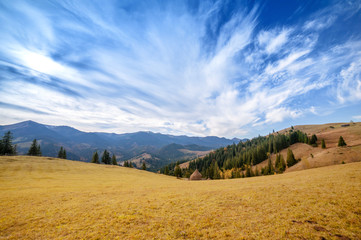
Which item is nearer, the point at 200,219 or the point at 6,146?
the point at 200,219

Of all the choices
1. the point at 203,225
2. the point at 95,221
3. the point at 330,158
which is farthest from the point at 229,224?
the point at 330,158

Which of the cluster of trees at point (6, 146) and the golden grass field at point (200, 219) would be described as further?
the cluster of trees at point (6, 146)

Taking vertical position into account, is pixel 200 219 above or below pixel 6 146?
below

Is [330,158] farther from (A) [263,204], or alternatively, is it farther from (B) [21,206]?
(B) [21,206]

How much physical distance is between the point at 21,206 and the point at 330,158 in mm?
91423

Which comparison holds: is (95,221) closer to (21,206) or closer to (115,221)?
(115,221)

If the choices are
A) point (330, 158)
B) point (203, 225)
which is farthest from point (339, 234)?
point (330, 158)

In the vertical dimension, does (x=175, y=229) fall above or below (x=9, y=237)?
above

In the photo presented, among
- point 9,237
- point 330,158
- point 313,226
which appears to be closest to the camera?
point 313,226

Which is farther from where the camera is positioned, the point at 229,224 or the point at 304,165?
the point at 304,165

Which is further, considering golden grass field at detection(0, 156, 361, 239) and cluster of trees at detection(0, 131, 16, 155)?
cluster of trees at detection(0, 131, 16, 155)

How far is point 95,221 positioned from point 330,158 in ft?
280

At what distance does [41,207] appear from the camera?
1345 centimetres

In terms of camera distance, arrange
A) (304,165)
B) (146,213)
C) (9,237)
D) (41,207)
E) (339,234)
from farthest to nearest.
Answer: (304,165) → (41,207) → (146,213) → (9,237) → (339,234)
